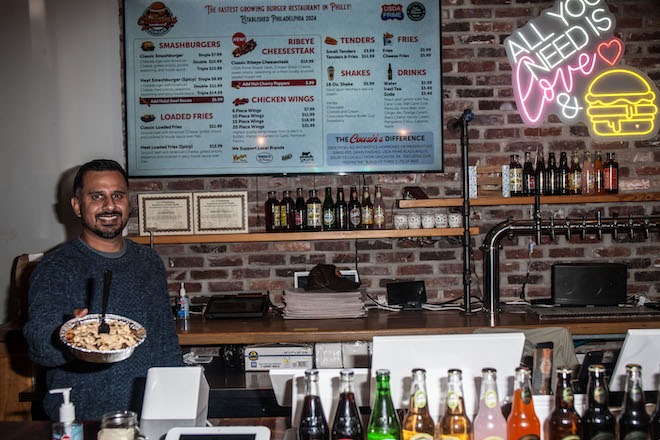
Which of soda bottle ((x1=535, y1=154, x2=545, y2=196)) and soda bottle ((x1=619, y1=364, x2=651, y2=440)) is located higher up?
soda bottle ((x1=535, y1=154, x2=545, y2=196))

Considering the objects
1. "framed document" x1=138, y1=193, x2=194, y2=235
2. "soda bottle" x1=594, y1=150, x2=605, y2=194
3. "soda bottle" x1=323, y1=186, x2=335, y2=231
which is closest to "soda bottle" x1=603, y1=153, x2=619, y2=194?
"soda bottle" x1=594, y1=150, x2=605, y2=194

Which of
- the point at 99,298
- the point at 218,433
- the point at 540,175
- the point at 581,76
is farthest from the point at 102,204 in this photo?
the point at 581,76

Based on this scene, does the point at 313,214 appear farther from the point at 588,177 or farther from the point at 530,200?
the point at 588,177

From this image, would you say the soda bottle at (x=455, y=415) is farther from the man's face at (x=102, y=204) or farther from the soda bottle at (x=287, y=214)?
the soda bottle at (x=287, y=214)

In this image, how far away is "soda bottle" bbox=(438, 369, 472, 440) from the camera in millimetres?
1346

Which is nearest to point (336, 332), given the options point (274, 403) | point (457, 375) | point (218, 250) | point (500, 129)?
point (274, 403)

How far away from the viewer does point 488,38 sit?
12.3 ft

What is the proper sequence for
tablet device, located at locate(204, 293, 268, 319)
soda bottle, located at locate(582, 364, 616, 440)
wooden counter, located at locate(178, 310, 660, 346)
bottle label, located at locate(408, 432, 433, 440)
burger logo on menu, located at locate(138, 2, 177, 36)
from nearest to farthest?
bottle label, located at locate(408, 432, 433, 440) < soda bottle, located at locate(582, 364, 616, 440) < wooden counter, located at locate(178, 310, 660, 346) < tablet device, located at locate(204, 293, 268, 319) < burger logo on menu, located at locate(138, 2, 177, 36)

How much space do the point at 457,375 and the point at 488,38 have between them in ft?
9.32

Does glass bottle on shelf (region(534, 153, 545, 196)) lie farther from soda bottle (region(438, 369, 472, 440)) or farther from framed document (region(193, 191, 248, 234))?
soda bottle (region(438, 369, 472, 440))

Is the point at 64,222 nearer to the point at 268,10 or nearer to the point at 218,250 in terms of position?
the point at 218,250

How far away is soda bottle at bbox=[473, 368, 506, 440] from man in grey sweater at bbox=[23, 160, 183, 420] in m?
1.26

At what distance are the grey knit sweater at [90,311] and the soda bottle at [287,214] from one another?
1231 millimetres

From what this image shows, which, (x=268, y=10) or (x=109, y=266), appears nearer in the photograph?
(x=109, y=266)
